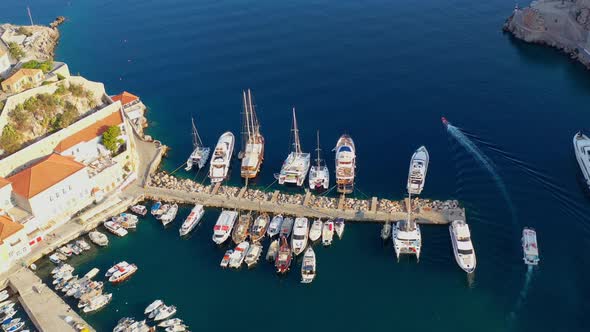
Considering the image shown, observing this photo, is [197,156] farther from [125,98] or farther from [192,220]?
[125,98]

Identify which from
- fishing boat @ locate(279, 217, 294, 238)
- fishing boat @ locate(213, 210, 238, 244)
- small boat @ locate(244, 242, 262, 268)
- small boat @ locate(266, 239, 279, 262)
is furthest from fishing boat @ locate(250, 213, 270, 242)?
fishing boat @ locate(213, 210, 238, 244)

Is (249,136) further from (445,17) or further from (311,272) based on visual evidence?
(445,17)

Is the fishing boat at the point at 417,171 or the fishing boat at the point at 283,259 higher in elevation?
the fishing boat at the point at 417,171

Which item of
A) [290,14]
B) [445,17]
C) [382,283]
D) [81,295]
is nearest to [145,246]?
[81,295]

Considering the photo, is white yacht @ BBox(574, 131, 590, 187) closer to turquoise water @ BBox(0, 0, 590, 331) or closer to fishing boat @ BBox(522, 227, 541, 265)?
turquoise water @ BBox(0, 0, 590, 331)

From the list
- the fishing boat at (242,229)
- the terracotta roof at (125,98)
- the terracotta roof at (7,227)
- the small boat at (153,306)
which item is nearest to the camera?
the small boat at (153,306)

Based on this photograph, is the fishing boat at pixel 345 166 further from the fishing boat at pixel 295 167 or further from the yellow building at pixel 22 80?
the yellow building at pixel 22 80

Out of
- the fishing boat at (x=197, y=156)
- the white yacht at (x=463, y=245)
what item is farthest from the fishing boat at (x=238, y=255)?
the white yacht at (x=463, y=245)
